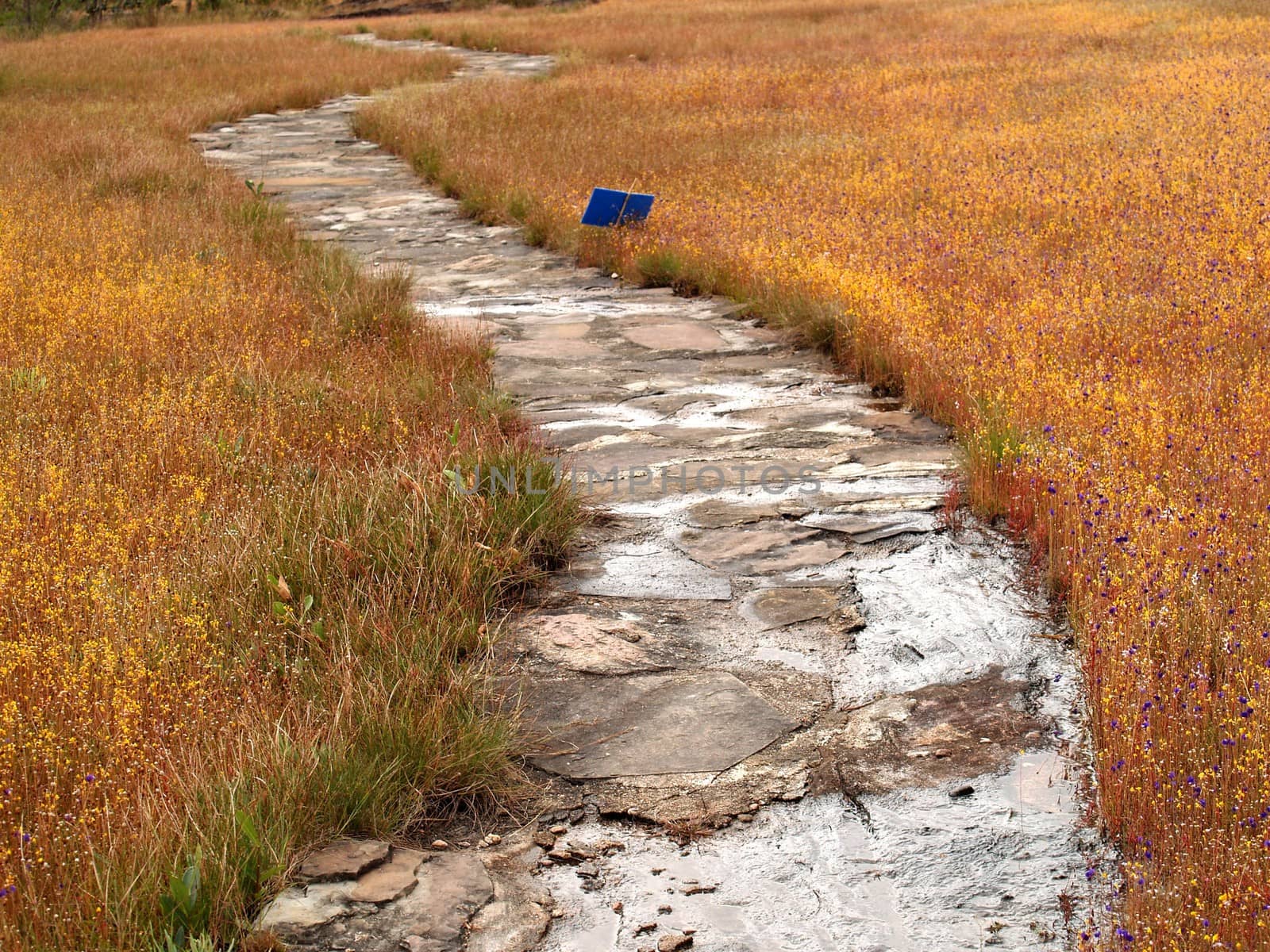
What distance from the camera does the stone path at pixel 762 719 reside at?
2320mm

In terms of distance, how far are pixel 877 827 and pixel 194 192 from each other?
26.9 feet

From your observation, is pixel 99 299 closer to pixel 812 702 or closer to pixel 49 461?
pixel 49 461

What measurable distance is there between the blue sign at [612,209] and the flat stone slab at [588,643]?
16.6 feet

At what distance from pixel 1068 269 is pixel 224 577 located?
4.76 meters

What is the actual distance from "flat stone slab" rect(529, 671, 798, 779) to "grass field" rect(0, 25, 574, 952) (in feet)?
0.62

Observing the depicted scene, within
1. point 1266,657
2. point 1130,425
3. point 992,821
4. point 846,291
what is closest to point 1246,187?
point 846,291

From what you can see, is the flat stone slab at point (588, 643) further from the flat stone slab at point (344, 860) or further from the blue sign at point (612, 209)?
the blue sign at point (612, 209)

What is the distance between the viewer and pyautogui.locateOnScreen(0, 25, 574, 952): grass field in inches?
91.0

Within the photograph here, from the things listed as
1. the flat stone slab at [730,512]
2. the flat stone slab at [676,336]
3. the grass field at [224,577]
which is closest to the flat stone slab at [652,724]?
the grass field at [224,577]

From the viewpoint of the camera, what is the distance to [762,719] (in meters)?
3.00

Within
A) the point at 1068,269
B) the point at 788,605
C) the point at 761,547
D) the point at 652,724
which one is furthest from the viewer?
the point at 1068,269

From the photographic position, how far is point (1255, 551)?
3279 millimetres

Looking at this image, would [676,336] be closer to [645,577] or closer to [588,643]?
[645,577]

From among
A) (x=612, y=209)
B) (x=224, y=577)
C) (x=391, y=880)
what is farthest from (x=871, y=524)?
(x=612, y=209)
